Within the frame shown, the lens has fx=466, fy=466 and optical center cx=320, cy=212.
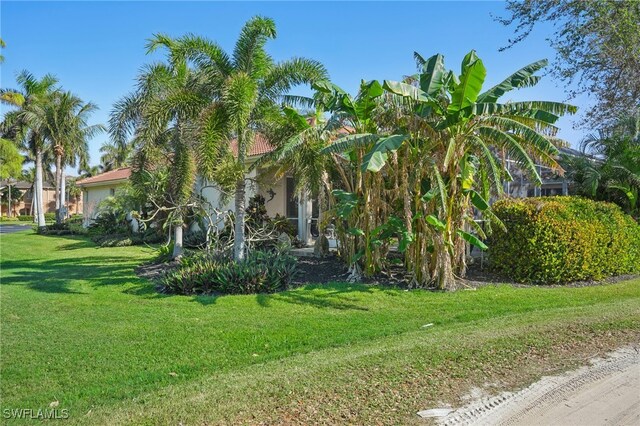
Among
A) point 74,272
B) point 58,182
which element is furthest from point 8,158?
point 74,272

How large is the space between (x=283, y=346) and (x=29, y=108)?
1180 inches

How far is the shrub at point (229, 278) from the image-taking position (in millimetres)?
9766

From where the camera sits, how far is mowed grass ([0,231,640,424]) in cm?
415

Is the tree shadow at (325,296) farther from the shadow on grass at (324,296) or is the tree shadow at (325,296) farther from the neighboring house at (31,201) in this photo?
the neighboring house at (31,201)

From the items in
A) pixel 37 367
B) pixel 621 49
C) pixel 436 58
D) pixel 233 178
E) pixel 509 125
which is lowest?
pixel 37 367

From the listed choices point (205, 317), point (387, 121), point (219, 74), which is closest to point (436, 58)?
point (387, 121)

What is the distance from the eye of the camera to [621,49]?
Answer: 1398 cm

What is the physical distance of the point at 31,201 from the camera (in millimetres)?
70938

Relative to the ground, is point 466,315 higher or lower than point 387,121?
lower

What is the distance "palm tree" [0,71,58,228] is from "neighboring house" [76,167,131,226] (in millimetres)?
2947

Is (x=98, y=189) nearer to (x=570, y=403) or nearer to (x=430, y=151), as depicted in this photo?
(x=430, y=151)

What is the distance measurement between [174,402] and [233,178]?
21.4 ft

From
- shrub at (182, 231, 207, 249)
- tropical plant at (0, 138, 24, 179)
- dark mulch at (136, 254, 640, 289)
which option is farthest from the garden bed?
→ tropical plant at (0, 138, 24, 179)

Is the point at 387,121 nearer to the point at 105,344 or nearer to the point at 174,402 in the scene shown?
the point at 105,344
